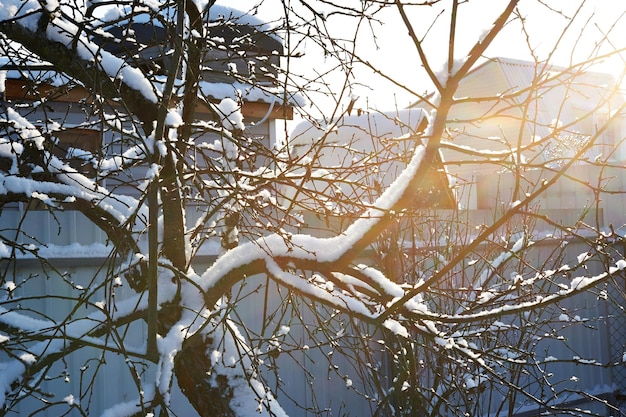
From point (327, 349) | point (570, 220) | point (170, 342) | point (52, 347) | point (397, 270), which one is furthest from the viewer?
point (570, 220)

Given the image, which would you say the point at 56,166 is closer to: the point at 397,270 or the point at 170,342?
the point at 170,342

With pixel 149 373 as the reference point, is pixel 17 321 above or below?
above

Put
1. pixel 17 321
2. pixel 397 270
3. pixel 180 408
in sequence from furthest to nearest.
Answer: pixel 180 408, pixel 397 270, pixel 17 321

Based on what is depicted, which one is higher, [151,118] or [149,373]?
[151,118]

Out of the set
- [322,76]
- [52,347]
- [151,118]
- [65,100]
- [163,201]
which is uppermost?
[65,100]

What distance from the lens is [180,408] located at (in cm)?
541

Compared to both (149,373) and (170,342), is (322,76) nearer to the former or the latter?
(170,342)

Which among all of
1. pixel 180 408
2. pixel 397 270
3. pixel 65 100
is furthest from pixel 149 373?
pixel 65 100

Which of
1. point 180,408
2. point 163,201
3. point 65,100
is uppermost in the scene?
point 65,100

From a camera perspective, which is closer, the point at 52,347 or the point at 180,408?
the point at 52,347

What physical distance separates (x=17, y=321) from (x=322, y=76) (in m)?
1.98

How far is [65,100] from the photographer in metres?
8.03

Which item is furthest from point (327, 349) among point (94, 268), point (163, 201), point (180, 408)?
point (163, 201)

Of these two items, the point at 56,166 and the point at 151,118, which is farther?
the point at 56,166
